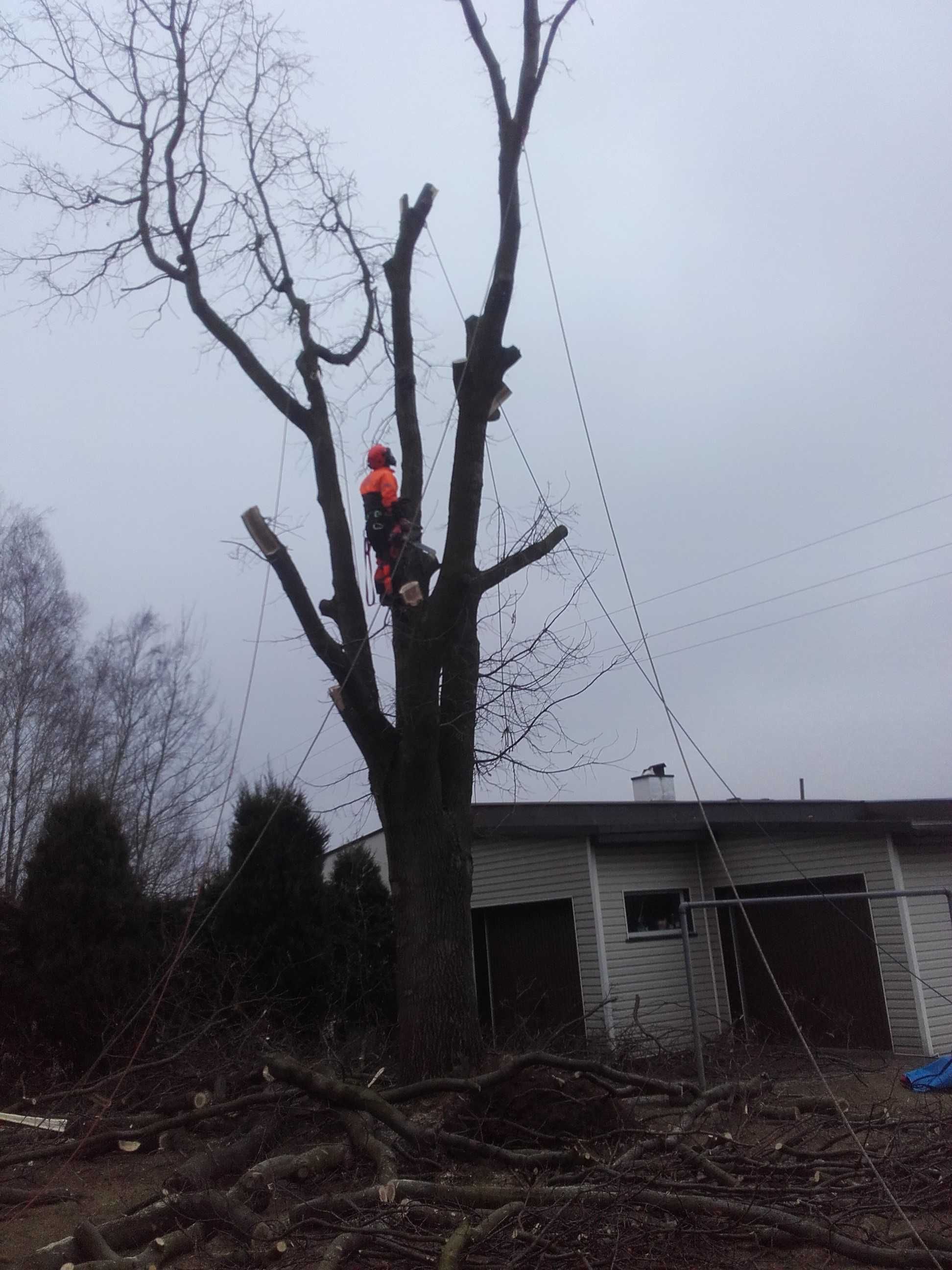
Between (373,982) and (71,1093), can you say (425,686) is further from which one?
(373,982)

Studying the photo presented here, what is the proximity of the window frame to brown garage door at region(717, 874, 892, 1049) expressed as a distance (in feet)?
1.75

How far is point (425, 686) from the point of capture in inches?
321

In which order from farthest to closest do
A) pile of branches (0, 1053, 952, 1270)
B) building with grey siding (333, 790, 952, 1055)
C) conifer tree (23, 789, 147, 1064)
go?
building with grey siding (333, 790, 952, 1055) < conifer tree (23, 789, 147, 1064) < pile of branches (0, 1053, 952, 1270)

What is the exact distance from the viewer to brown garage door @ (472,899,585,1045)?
14406mm

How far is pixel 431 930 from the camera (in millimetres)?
8070

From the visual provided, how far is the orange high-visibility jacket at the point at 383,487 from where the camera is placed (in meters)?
9.16

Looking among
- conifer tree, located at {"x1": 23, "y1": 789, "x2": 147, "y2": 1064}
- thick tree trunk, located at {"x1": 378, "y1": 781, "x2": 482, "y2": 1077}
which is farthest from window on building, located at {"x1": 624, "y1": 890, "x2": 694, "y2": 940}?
thick tree trunk, located at {"x1": 378, "y1": 781, "x2": 482, "y2": 1077}

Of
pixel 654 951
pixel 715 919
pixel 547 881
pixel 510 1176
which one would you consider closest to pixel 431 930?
pixel 510 1176

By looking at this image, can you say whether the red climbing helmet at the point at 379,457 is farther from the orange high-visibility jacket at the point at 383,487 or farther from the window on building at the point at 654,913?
the window on building at the point at 654,913

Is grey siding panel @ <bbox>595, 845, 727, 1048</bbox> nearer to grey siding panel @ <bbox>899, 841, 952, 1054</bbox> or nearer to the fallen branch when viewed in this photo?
grey siding panel @ <bbox>899, 841, 952, 1054</bbox>

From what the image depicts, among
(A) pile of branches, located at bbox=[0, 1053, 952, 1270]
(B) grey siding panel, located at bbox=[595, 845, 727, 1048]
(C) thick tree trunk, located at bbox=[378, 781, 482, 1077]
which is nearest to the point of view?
(A) pile of branches, located at bbox=[0, 1053, 952, 1270]

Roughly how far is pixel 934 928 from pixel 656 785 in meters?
4.94

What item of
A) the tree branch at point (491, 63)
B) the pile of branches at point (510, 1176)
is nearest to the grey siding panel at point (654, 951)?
the pile of branches at point (510, 1176)

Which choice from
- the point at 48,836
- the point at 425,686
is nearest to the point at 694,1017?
the point at 425,686
